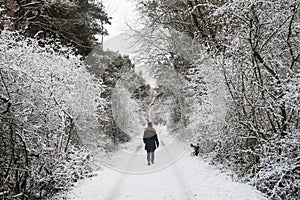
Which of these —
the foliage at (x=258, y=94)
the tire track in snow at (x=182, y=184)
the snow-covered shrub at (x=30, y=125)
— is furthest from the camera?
the tire track in snow at (x=182, y=184)

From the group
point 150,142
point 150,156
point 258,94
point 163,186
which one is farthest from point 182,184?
point 150,156

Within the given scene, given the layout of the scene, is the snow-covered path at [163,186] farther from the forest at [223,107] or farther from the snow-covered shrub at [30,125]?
the snow-covered shrub at [30,125]

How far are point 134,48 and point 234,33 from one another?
13823 millimetres

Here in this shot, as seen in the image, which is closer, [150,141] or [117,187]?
[117,187]

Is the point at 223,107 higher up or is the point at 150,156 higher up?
the point at 223,107

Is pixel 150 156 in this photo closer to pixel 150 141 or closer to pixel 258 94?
pixel 150 141

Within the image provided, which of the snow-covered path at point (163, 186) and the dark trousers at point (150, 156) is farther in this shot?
the dark trousers at point (150, 156)

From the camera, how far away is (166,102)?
28766mm

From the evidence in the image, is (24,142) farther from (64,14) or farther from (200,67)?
→ (64,14)

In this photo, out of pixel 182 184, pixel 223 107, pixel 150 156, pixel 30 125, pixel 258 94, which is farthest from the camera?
pixel 150 156

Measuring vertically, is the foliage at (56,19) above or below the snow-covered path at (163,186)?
above

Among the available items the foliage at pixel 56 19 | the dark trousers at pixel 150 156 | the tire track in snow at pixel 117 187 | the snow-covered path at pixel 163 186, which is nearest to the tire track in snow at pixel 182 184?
the snow-covered path at pixel 163 186

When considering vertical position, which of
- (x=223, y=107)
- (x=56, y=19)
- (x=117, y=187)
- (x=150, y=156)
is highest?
(x=56, y=19)

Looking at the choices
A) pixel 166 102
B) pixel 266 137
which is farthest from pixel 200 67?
pixel 166 102
